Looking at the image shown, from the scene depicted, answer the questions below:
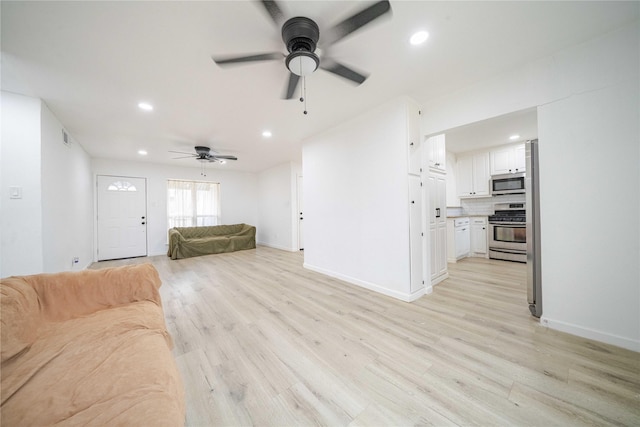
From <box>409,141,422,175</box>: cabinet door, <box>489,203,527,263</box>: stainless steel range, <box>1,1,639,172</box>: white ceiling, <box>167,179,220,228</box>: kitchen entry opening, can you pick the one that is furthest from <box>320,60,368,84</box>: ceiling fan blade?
<box>167,179,220,228</box>: kitchen entry opening

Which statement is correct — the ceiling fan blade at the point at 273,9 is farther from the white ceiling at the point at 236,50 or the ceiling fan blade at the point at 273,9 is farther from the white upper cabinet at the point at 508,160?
the white upper cabinet at the point at 508,160

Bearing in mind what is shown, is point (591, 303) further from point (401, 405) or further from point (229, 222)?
point (229, 222)

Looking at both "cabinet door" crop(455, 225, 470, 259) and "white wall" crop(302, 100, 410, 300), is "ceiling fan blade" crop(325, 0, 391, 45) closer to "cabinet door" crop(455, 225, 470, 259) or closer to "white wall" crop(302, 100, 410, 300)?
"white wall" crop(302, 100, 410, 300)

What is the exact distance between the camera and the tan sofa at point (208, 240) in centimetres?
558

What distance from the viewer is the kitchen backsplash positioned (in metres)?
Result: 5.01

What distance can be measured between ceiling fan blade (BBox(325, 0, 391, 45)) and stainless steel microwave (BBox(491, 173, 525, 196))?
5168mm

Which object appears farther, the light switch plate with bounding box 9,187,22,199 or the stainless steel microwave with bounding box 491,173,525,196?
the stainless steel microwave with bounding box 491,173,525,196

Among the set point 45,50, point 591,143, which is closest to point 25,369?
point 45,50

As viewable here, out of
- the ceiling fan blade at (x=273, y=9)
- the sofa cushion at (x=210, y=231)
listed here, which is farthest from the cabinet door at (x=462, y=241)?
the sofa cushion at (x=210, y=231)

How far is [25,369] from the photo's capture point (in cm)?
103

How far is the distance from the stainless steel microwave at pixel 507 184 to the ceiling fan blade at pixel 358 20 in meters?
5.17

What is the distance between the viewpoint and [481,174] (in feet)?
17.2

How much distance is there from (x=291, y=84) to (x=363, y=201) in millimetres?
1847

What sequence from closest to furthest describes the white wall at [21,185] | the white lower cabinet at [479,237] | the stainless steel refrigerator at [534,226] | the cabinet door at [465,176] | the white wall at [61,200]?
the stainless steel refrigerator at [534,226] → the white wall at [21,185] → the white wall at [61,200] → the white lower cabinet at [479,237] → the cabinet door at [465,176]
